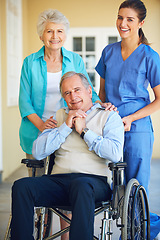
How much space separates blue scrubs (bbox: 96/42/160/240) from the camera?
2.63 meters

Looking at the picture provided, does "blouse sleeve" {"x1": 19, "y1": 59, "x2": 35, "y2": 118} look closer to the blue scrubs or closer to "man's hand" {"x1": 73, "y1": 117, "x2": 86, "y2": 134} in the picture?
"man's hand" {"x1": 73, "y1": 117, "x2": 86, "y2": 134}

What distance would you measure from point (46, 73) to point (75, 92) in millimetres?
398

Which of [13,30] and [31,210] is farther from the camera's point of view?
[13,30]

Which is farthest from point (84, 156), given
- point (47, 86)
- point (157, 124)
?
point (157, 124)

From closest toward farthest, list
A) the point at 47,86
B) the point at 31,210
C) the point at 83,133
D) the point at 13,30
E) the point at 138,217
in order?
the point at 31,210 < the point at 83,133 < the point at 138,217 < the point at 47,86 < the point at 13,30

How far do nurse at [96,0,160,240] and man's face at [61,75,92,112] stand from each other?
0.95 feet

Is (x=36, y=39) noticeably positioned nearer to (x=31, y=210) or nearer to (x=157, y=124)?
(x=157, y=124)

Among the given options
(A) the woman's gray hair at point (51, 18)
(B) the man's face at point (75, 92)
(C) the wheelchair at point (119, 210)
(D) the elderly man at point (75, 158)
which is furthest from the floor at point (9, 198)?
(A) the woman's gray hair at point (51, 18)

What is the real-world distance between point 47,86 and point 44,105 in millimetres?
137

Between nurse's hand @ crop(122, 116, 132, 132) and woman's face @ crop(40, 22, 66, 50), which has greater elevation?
woman's face @ crop(40, 22, 66, 50)

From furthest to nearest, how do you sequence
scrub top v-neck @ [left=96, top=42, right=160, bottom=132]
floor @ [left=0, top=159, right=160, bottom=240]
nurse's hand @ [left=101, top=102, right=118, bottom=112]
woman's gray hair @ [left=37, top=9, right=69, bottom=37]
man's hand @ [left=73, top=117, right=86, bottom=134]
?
floor @ [left=0, top=159, right=160, bottom=240], woman's gray hair @ [left=37, top=9, right=69, bottom=37], scrub top v-neck @ [left=96, top=42, right=160, bottom=132], nurse's hand @ [left=101, top=102, right=118, bottom=112], man's hand @ [left=73, top=117, right=86, bottom=134]

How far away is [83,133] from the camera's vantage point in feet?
7.82

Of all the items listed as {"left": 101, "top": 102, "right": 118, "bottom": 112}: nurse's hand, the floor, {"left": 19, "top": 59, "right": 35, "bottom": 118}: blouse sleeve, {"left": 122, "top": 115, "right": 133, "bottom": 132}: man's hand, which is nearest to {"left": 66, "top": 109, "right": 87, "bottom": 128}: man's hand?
{"left": 101, "top": 102, "right": 118, "bottom": 112}: nurse's hand

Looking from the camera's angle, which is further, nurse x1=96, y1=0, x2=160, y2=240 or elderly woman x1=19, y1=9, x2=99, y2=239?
elderly woman x1=19, y1=9, x2=99, y2=239
